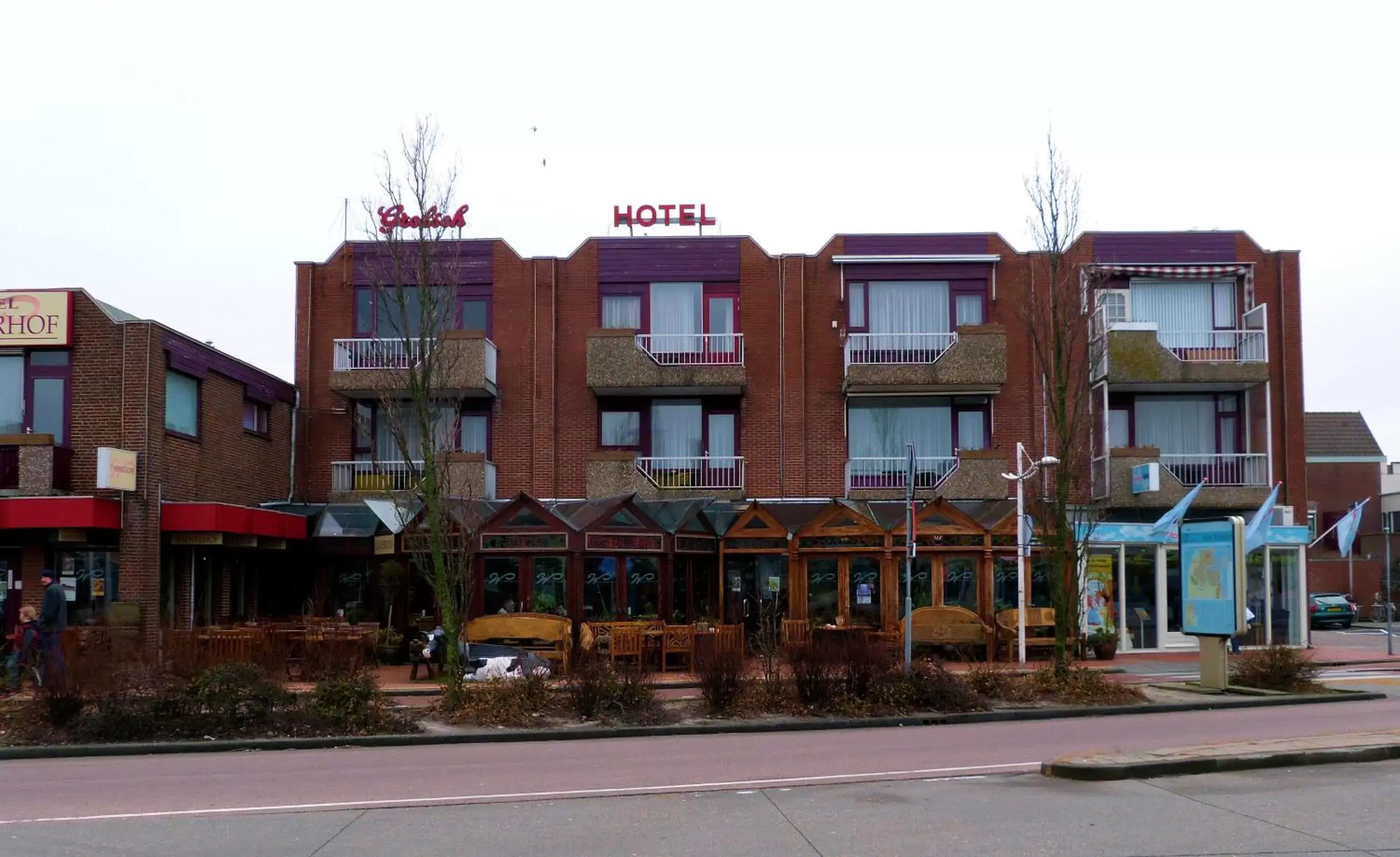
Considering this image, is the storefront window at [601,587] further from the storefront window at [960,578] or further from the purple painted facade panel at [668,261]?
the purple painted facade panel at [668,261]

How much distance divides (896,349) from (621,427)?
22.3 ft

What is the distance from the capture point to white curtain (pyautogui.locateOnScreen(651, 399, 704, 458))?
31.4 meters

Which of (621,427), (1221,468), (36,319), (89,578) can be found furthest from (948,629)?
(36,319)

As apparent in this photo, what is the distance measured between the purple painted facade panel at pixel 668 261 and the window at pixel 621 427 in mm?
3165

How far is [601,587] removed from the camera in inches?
1035

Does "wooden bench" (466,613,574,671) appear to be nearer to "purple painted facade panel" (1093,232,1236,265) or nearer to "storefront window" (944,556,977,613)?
"storefront window" (944,556,977,613)

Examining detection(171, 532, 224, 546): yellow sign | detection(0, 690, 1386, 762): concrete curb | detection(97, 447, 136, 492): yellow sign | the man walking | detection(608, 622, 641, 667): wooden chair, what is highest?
detection(97, 447, 136, 492): yellow sign

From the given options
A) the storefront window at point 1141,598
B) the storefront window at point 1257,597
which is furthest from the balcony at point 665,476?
the storefront window at point 1257,597

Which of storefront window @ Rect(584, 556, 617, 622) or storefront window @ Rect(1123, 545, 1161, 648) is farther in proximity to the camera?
storefront window @ Rect(1123, 545, 1161, 648)

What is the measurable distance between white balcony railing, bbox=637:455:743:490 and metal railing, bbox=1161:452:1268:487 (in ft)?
33.3

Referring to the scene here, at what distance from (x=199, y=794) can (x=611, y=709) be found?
5971 millimetres

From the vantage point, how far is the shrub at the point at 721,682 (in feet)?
56.1

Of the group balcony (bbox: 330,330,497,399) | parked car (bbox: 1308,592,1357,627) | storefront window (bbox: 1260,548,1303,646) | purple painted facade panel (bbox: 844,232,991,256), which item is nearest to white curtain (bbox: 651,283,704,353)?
purple painted facade panel (bbox: 844,232,991,256)

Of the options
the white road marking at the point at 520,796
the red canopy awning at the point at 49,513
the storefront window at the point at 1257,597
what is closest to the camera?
the white road marking at the point at 520,796
